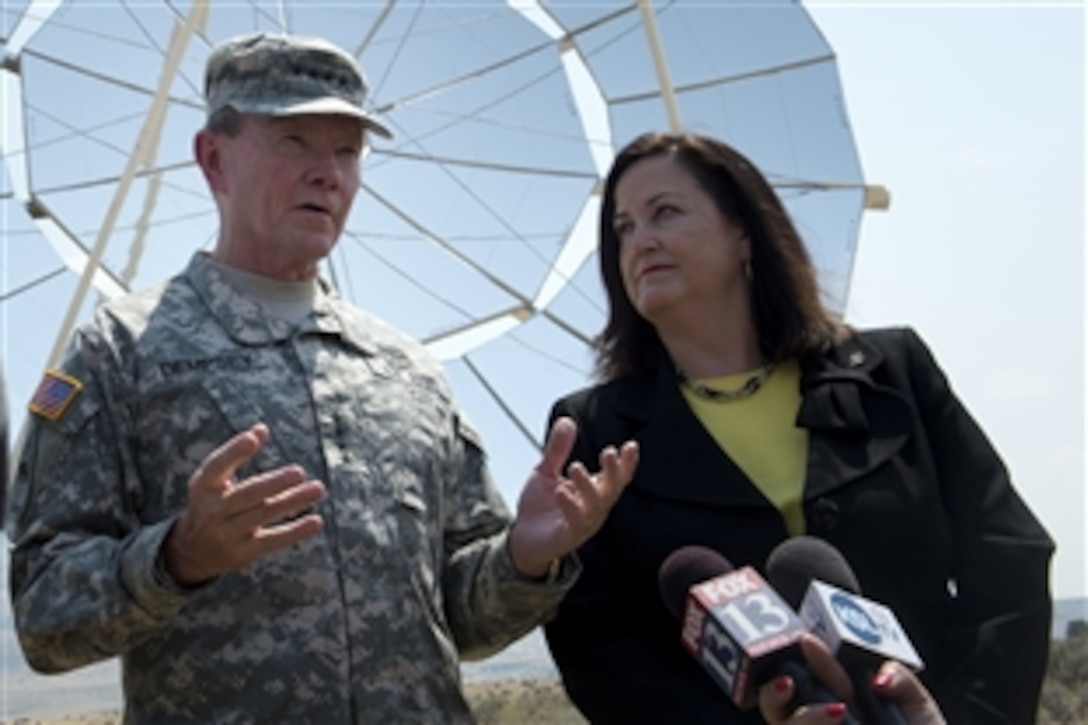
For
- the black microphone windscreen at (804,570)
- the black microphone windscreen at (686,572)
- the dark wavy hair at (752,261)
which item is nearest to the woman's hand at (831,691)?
Answer: the black microphone windscreen at (804,570)

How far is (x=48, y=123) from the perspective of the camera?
1183 centimetres

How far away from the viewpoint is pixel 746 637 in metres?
2.37

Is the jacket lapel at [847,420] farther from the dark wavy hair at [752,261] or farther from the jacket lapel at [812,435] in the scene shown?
the dark wavy hair at [752,261]

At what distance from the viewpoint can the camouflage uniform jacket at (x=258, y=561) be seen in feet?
10.1

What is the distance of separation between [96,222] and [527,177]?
10.3 feet

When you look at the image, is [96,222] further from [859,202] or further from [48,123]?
[859,202]

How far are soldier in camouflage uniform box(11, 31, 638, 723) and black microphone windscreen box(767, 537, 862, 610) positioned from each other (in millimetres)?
535

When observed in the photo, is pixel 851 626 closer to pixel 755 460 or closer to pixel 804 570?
pixel 804 570

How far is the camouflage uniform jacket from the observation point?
121 inches

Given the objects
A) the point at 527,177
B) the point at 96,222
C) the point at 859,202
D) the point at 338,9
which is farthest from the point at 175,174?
the point at 859,202

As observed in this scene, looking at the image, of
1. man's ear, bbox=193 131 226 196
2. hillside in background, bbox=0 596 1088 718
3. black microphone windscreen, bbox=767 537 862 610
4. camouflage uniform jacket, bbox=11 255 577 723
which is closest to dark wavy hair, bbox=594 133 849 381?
camouflage uniform jacket, bbox=11 255 577 723

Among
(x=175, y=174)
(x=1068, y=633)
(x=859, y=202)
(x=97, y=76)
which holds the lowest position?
(x=1068, y=633)

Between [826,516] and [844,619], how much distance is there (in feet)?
3.71

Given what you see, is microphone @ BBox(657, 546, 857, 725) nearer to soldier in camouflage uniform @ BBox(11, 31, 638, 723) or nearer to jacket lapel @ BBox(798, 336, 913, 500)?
soldier in camouflage uniform @ BBox(11, 31, 638, 723)
